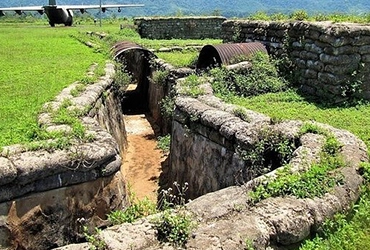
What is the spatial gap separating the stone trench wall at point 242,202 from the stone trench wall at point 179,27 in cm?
2066

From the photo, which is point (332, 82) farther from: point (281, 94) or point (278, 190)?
point (278, 190)

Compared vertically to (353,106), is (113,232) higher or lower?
higher

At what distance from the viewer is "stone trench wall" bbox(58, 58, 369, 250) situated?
3.62 metres

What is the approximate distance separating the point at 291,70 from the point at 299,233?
702 cm

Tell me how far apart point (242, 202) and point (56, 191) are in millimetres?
2428

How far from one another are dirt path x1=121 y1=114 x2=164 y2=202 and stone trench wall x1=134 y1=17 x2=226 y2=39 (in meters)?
12.9

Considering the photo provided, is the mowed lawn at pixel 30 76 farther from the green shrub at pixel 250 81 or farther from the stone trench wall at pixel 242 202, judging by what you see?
the green shrub at pixel 250 81

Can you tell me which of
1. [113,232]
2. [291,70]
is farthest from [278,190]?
[291,70]

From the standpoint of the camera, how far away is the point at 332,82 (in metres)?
8.84

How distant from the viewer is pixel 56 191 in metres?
5.32

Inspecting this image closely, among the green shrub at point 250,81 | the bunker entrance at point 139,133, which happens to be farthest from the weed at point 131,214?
the green shrub at point 250,81

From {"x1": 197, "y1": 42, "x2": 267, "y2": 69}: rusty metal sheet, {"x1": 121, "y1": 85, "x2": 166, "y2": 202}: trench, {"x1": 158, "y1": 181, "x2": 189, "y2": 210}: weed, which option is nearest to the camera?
{"x1": 158, "y1": 181, "x2": 189, "y2": 210}: weed

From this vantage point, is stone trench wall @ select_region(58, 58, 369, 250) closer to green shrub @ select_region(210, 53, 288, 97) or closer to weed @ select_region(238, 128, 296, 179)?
weed @ select_region(238, 128, 296, 179)

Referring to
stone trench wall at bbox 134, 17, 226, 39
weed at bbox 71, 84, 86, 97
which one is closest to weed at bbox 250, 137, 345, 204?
weed at bbox 71, 84, 86, 97
